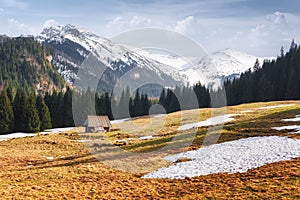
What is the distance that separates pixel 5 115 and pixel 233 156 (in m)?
73.2

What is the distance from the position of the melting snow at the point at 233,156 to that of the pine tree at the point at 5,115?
214 feet

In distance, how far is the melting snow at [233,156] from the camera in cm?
2611

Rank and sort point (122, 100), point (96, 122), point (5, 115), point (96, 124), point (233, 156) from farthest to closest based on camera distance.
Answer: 1. point (122, 100)
2. point (5, 115)
3. point (96, 122)
4. point (96, 124)
5. point (233, 156)

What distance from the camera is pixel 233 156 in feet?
96.9

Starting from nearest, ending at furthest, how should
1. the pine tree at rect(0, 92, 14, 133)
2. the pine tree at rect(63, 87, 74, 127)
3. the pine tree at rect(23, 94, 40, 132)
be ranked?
the pine tree at rect(0, 92, 14, 133), the pine tree at rect(23, 94, 40, 132), the pine tree at rect(63, 87, 74, 127)

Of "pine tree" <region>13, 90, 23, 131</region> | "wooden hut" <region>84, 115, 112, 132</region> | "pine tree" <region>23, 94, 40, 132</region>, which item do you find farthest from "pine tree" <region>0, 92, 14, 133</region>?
"wooden hut" <region>84, 115, 112, 132</region>

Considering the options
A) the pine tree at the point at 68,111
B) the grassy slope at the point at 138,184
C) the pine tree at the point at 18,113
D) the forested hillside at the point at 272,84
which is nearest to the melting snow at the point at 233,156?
the grassy slope at the point at 138,184

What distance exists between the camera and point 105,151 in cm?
4066

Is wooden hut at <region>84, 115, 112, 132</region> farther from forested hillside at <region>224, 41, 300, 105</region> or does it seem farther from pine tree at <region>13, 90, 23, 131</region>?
forested hillside at <region>224, 41, 300, 105</region>

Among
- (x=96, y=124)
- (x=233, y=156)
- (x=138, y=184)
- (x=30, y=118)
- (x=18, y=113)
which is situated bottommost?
(x=138, y=184)

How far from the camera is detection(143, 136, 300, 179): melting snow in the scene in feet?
85.7

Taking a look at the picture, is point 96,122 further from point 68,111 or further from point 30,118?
point 68,111

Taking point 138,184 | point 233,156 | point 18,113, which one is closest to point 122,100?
point 18,113

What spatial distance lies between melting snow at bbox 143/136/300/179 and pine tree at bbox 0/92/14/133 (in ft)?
214
